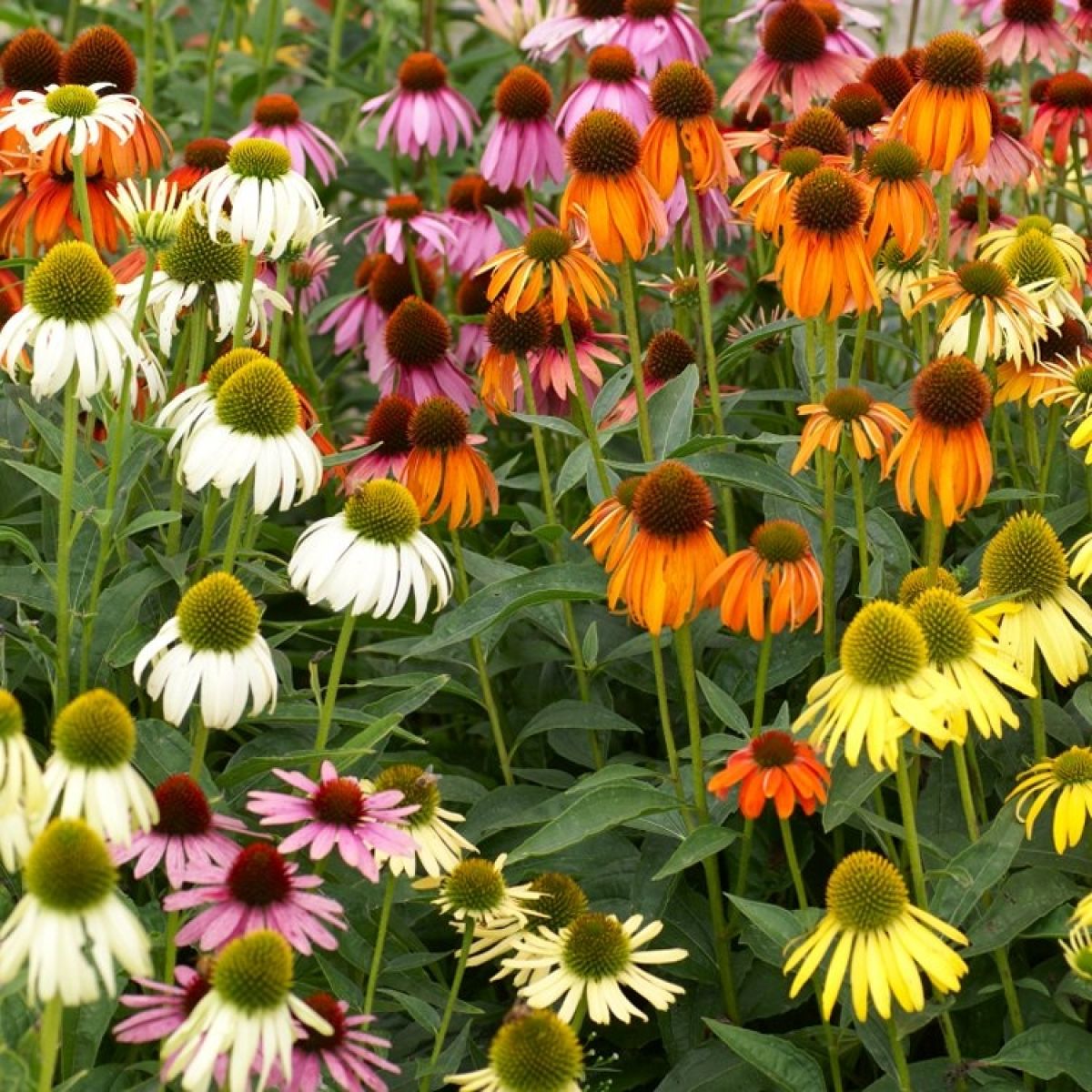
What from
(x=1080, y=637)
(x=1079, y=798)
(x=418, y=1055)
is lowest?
(x=418, y=1055)

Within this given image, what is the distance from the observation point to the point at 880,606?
4.88 feet

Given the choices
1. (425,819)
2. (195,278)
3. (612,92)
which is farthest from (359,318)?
(425,819)

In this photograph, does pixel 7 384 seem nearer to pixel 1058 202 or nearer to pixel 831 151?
pixel 831 151

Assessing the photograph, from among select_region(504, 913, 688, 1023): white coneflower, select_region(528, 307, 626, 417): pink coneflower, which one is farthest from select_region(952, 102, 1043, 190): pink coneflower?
select_region(504, 913, 688, 1023): white coneflower

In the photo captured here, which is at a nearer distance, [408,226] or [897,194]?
[897,194]

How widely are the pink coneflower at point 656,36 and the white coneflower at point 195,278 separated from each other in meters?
0.93

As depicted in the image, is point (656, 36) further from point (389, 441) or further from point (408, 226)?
point (389, 441)

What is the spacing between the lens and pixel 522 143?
268 centimetres

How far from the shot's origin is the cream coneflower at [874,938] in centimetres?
141

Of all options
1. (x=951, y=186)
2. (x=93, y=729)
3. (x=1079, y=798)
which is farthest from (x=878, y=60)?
(x=93, y=729)

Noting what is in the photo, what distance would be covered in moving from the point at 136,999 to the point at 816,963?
0.52 meters

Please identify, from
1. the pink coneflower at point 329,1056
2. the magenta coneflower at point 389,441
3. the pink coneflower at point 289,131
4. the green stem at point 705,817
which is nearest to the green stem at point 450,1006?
the pink coneflower at point 329,1056

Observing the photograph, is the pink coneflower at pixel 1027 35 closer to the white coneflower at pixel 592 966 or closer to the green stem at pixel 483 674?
the green stem at pixel 483 674

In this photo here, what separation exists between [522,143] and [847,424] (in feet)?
3.43
